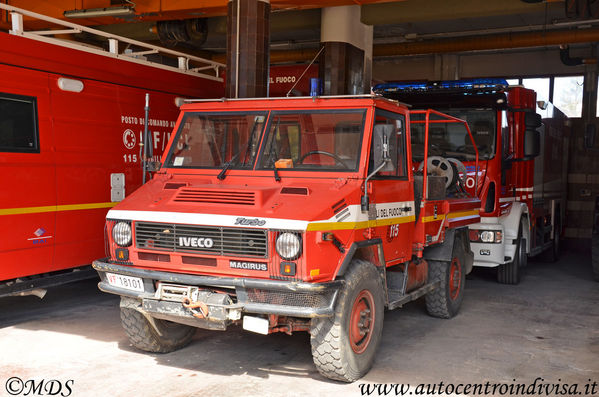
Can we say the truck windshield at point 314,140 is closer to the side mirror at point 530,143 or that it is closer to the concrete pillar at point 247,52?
the concrete pillar at point 247,52

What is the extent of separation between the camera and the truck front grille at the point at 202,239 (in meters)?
4.76

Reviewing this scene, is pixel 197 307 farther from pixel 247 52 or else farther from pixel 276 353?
pixel 247 52

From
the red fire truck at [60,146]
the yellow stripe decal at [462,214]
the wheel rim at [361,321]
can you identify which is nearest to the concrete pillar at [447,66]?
the yellow stripe decal at [462,214]

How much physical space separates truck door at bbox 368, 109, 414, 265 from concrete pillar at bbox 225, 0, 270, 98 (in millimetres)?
4186

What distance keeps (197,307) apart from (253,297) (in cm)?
44

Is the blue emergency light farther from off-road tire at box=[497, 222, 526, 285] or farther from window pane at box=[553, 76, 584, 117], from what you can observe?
window pane at box=[553, 76, 584, 117]

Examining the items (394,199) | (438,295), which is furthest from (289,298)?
(438,295)

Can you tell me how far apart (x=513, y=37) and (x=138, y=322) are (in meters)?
14.1

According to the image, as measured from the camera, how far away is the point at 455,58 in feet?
71.1

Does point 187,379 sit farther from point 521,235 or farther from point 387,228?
point 521,235

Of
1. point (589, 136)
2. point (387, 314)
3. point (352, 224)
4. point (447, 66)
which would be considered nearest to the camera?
point (352, 224)

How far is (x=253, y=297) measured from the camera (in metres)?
4.72

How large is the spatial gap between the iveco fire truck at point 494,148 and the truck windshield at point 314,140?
10.2 feet

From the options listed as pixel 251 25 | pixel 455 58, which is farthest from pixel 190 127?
pixel 455 58
